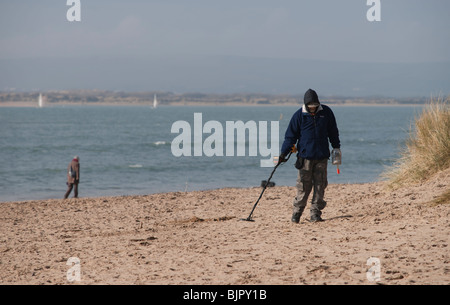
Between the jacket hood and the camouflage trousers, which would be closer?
the jacket hood

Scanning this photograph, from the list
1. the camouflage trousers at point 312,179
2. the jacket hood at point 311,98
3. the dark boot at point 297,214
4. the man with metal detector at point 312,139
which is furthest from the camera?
the dark boot at point 297,214

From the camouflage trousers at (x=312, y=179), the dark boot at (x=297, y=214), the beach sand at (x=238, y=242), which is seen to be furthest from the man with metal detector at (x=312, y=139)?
the beach sand at (x=238, y=242)

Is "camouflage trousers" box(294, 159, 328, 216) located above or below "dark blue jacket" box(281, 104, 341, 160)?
below

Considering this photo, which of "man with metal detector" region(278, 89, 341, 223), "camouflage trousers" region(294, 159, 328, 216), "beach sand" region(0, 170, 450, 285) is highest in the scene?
"man with metal detector" region(278, 89, 341, 223)

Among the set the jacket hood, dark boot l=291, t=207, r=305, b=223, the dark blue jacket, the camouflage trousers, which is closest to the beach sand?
dark boot l=291, t=207, r=305, b=223

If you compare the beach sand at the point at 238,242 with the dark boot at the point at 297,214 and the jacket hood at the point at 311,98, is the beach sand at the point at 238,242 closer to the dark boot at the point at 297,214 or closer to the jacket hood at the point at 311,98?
the dark boot at the point at 297,214

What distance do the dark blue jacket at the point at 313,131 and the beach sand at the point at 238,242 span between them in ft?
3.40

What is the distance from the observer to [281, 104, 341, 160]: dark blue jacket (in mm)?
8086

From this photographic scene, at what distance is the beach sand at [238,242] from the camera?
5914 mm

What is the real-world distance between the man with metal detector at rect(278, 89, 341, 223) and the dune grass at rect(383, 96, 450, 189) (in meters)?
3.11

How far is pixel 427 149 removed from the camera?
36.1 feet

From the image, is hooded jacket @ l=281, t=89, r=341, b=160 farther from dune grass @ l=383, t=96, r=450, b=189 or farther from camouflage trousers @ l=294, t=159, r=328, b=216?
dune grass @ l=383, t=96, r=450, b=189

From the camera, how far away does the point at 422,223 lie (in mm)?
7641

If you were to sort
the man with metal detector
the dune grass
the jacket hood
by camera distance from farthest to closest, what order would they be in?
the dune grass, the man with metal detector, the jacket hood
